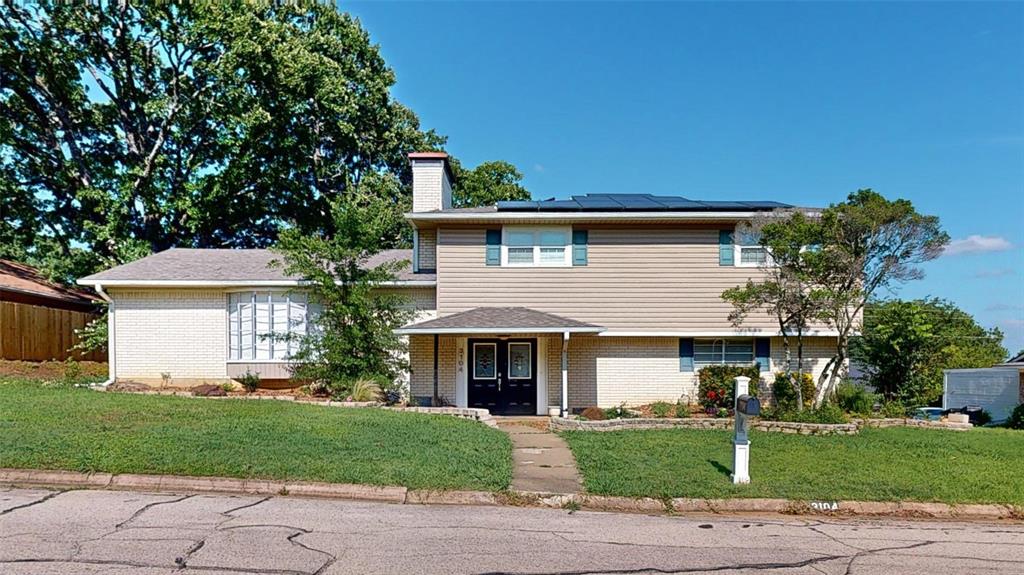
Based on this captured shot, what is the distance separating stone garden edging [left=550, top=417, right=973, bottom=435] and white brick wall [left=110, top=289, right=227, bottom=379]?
9.03 m

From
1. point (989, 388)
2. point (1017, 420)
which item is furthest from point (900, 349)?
point (989, 388)

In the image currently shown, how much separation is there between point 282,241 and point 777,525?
13056mm

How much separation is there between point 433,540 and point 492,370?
36.5 ft

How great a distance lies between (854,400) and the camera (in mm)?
16062

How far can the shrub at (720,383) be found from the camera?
16062 millimetres

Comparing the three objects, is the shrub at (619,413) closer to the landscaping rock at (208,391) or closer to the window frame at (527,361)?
the window frame at (527,361)

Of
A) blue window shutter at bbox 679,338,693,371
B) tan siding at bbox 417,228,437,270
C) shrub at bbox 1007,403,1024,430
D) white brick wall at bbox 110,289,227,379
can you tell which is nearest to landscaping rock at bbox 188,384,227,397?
white brick wall at bbox 110,289,227,379

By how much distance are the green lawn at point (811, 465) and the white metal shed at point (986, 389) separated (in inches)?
380

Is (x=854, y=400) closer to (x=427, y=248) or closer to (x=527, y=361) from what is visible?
(x=527, y=361)

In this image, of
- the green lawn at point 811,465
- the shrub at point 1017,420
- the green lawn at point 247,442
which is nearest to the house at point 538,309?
the green lawn at point 247,442

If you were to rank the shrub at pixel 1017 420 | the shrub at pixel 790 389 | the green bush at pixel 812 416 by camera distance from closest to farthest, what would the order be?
the green bush at pixel 812 416 < the shrub at pixel 790 389 < the shrub at pixel 1017 420

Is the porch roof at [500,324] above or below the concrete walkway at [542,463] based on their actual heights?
above

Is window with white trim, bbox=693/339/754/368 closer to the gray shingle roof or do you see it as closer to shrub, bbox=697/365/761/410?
shrub, bbox=697/365/761/410

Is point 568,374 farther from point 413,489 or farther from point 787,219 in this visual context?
point 413,489
